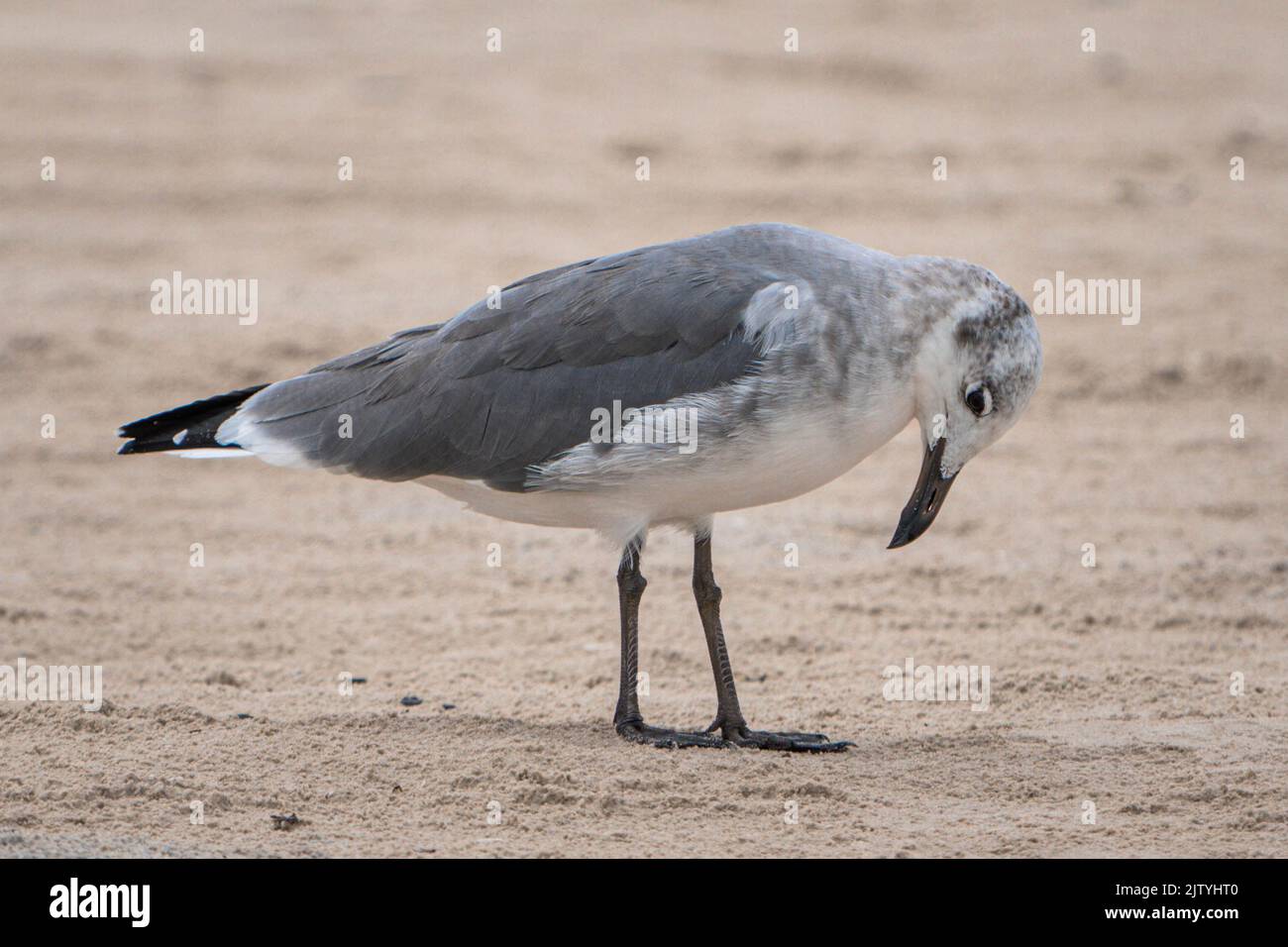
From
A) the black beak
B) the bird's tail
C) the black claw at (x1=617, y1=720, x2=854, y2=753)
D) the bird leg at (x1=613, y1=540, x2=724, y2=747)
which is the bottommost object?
the black claw at (x1=617, y1=720, x2=854, y2=753)

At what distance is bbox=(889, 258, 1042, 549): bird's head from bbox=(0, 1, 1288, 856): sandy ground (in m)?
1.18

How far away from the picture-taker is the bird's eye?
558cm

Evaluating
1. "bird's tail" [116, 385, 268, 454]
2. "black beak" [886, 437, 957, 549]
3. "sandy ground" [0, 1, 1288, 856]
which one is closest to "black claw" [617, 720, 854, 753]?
"sandy ground" [0, 1, 1288, 856]

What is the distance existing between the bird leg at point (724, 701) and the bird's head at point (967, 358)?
979mm

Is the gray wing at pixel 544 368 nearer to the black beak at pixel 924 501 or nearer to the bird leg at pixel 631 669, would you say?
the bird leg at pixel 631 669

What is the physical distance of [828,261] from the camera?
18.9 ft

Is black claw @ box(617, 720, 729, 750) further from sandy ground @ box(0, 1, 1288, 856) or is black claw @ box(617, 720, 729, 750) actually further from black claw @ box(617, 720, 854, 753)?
sandy ground @ box(0, 1, 1288, 856)

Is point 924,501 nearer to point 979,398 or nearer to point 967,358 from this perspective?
point 979,398

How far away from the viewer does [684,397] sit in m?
5.62

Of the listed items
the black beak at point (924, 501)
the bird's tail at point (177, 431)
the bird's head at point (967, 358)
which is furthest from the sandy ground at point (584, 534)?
the bird's head at point (967, 358)

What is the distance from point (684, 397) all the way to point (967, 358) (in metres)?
0.97

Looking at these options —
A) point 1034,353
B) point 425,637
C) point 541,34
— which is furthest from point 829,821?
point 541,34

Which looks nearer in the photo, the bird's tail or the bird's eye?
the bird's eye

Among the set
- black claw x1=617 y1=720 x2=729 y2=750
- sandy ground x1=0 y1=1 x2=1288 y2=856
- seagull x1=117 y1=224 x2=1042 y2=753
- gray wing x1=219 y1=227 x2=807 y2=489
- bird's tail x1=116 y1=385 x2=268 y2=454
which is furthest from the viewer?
bird's tail x1=116 y1=385 x2=268 y2=454
